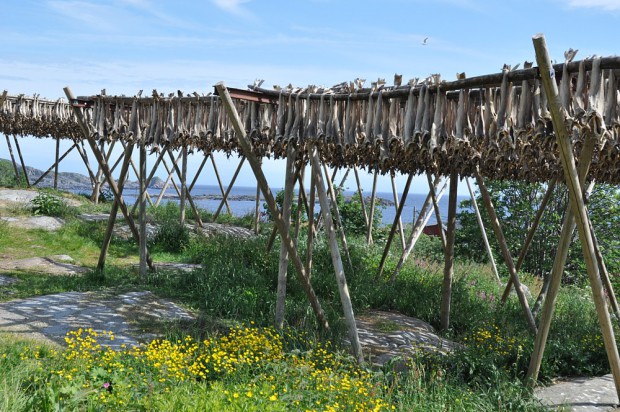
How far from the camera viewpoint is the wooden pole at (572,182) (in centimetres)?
429

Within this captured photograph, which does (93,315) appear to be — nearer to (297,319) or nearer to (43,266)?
(297,319)

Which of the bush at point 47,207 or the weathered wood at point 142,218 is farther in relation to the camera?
the bush at point 47,207

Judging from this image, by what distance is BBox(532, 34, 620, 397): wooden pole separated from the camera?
4285mm

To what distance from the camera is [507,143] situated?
4.96m

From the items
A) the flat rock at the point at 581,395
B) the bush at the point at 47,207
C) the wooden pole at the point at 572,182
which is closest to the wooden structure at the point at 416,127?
the wooden pole at the point at 572,182

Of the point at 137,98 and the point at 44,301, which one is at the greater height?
the point at 137,98

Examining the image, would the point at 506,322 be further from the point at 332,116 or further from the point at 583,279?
the point at 583,279

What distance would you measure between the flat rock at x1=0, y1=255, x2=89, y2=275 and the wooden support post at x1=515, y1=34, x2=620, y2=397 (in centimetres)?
772

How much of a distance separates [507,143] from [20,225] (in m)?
11.0

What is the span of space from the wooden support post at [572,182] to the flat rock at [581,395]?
0.46m

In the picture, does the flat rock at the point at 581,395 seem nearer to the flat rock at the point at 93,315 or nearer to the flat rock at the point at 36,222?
the flat rock at the point at 93,315

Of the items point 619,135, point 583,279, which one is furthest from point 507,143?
point 583,279

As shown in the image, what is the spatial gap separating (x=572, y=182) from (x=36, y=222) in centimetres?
1161

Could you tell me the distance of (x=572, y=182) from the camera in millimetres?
4578
